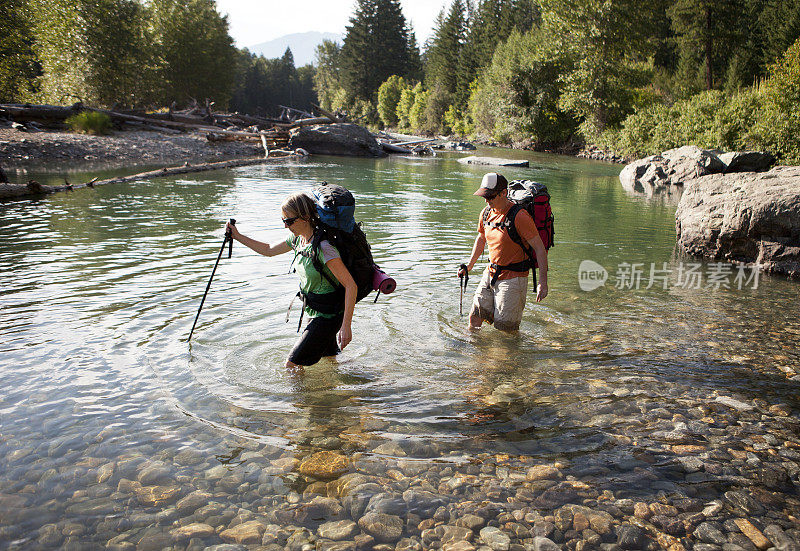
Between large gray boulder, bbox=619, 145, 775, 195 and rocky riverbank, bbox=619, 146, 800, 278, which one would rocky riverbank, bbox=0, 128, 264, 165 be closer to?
large gray boulder, bbox=619, 145, 775, 195

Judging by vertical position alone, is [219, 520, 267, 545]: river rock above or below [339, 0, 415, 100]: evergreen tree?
below

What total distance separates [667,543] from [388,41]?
4385 inches

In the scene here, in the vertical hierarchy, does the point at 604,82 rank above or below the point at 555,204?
above

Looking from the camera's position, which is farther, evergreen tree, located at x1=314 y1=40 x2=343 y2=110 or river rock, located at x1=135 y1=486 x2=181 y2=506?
evergreen tree, located at x1=314 y1=40 x2=343 y2=110

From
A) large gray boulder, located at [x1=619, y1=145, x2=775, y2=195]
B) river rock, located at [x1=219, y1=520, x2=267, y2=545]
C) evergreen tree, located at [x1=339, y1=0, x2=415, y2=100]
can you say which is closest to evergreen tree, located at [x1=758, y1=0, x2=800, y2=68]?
large gray boulder, located at [x1=619, y1=145, x2=775, y2=195]

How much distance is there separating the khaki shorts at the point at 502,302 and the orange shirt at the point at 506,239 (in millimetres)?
132

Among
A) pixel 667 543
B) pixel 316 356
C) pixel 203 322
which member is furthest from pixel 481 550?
A: pixel 203 322

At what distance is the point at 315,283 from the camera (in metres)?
5.40

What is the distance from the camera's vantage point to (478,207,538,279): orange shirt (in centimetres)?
679

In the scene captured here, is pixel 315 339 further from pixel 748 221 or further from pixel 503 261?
pixel 748 221

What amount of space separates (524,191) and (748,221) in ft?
25.3

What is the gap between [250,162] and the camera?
32.8 meters

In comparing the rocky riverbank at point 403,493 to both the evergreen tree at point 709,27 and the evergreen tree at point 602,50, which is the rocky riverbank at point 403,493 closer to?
the evergreen tree at point 602,50

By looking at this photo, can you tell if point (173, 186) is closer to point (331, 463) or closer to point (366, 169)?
point (366, 169)
